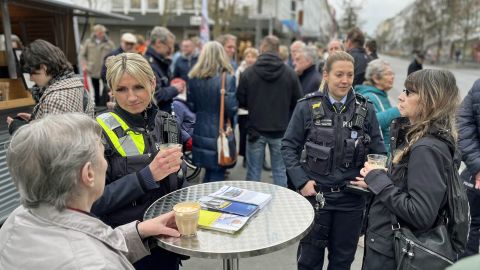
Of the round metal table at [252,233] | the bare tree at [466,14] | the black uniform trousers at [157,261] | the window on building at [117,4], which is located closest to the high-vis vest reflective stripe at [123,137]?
the round metal table at [252,233]

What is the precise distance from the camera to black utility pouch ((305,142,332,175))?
274 cm

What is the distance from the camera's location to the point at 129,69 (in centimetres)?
218

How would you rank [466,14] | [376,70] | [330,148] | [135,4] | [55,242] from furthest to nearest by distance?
[466,14], [135,4], [376,70], [330,148], [55,242]

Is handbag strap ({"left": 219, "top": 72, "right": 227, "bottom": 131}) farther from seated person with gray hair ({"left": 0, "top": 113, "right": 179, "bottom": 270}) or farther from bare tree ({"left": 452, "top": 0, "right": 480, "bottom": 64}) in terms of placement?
bare tree ({"left": 452, "top": 0, "right": 480, "bottom": 64})

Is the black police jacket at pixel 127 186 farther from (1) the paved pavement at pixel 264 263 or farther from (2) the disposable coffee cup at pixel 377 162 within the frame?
(1) the paved pavement at pixel 264 263

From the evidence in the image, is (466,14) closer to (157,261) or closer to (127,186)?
(157,261)

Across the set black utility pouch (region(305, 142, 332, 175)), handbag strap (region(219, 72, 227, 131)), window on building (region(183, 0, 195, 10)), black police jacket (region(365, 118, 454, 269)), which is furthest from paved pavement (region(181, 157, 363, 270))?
window on building (region(183, 0, 195, 10))

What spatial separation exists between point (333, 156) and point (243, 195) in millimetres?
846

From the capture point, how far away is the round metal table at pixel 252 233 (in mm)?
1663

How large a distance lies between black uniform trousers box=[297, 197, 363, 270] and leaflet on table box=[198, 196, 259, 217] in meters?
0.87

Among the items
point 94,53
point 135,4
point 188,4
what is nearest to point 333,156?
point 94,53

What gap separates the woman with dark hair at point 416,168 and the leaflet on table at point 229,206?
2.18 feet

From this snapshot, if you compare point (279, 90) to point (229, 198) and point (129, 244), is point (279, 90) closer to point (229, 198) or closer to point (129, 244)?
point (229, 198)

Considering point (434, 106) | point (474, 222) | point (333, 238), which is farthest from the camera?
point (474, 222)
